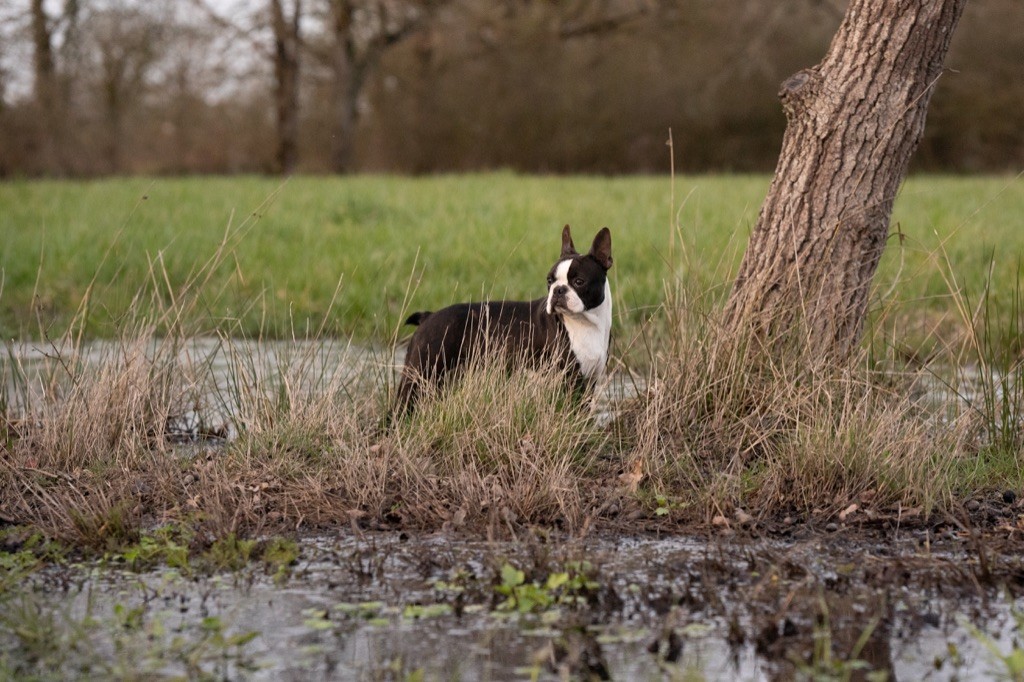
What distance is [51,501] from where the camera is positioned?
4645 millimetres

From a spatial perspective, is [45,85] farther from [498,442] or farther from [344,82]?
[498,442]

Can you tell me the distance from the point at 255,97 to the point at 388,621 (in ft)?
102

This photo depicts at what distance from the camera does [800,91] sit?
5.86m

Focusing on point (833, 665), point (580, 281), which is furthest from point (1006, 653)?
point (580, 281)

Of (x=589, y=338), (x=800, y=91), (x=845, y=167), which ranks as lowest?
(x=589, y=338)

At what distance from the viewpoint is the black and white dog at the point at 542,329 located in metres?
5.77

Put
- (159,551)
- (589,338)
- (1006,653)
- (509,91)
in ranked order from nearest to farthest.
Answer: (1006,653), (159,551), (589,338), (509,91)

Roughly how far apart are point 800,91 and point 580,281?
4.69ft

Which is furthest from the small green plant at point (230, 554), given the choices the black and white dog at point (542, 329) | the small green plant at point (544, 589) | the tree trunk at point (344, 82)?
the tree trunk at point (344, 82)

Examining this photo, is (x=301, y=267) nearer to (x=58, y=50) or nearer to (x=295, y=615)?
(x=295, y=615)

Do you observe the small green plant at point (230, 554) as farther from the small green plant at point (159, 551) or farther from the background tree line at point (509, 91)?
the background tree line at point (509, 91)

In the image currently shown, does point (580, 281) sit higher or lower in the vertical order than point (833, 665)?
higher

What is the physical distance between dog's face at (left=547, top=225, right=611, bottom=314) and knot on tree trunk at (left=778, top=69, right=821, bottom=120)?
3.63ft

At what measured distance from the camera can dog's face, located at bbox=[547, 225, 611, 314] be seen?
569 cm
